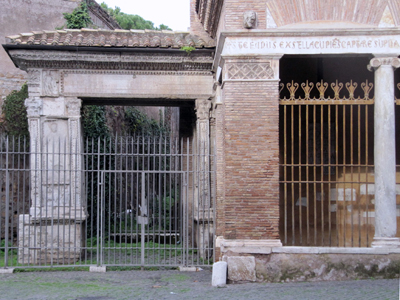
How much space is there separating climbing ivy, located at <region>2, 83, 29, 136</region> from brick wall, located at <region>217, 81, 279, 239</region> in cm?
712

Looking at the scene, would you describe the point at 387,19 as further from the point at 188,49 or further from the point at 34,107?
the point at 34,107

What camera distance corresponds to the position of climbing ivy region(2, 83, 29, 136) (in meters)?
12.6

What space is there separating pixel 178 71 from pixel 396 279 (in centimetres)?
557

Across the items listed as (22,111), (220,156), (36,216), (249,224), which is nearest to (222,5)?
(220,156)

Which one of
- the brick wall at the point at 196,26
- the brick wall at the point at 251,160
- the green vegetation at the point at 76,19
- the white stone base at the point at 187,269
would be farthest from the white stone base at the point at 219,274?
the green vegetation at the point at 76,19

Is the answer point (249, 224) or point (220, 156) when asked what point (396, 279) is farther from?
point (220, 156)

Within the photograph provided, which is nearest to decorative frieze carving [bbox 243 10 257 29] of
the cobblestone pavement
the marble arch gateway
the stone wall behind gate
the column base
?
the marble arch gateway

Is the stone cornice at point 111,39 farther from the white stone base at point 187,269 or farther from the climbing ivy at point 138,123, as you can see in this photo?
the climbing ivy at point 138,123

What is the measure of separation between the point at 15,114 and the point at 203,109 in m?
5.62

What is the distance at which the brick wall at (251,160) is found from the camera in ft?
23.9

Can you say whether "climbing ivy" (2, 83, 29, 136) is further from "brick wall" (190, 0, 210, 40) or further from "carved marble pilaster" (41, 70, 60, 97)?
"brick wall" (190, 0, 210, 40)

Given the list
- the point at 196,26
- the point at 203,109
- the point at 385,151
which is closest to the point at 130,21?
the point at 196,26

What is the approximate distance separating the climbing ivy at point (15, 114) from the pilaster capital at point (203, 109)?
5.09m

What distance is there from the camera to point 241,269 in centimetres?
713
